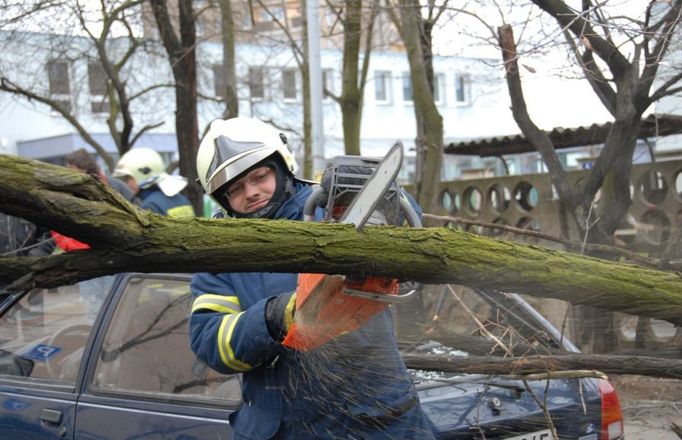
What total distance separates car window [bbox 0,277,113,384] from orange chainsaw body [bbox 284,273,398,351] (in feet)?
6.97

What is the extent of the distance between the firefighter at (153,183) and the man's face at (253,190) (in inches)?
140

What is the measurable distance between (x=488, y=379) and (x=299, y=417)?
108 cm

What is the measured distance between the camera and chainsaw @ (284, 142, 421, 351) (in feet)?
6.46

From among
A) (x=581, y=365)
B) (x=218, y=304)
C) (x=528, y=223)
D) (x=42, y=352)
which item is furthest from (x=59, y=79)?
(x=581, y=365)

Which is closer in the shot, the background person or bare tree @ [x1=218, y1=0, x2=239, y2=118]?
the background person

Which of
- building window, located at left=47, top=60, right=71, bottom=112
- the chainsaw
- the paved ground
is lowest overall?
the paved ground

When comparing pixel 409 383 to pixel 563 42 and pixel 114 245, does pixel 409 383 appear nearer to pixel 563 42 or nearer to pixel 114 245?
pixel 114 245

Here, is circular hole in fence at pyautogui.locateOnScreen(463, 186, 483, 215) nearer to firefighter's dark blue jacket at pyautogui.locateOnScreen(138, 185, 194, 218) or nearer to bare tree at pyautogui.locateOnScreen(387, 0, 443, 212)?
bare tree at pyautogui.locateOnScreen(387, 0, 443, 212)

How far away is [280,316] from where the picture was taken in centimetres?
224

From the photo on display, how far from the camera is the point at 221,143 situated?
265 centimetres

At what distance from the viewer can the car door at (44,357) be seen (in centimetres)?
366

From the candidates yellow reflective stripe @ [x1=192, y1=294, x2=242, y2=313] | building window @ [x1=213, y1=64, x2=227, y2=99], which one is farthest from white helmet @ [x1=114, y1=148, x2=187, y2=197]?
building window @ [x1=213, y1=64, x2=227, y2=99]

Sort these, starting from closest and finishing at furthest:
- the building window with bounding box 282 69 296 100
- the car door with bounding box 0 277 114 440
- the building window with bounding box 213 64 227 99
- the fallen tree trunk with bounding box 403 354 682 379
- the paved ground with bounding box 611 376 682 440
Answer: the fallen tree trunk with bounding box 403 354 682 379 < the car door with bounding box 0 277 114 440 < the paved ground with bounding box 611 376 682 440 < the building window with bounding box 213 64 227 99 < the building window with bounding box 282 69 296 100

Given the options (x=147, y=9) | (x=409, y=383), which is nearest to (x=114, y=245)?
(x=409, y=383)
